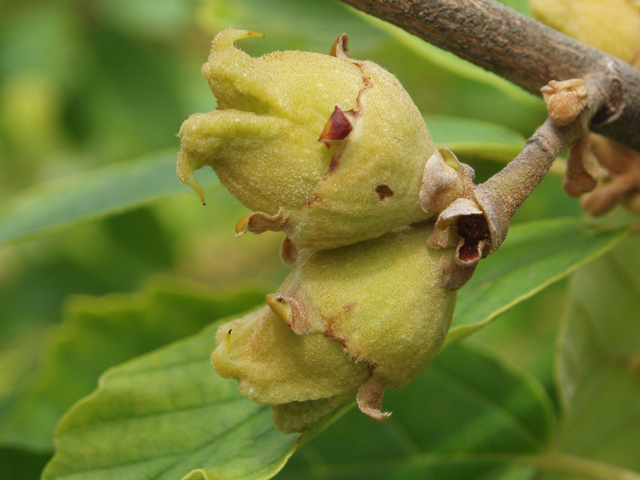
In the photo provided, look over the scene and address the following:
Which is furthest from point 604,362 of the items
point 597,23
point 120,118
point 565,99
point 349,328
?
point 120,118

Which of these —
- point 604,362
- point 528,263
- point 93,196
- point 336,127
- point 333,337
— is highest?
point 336,127

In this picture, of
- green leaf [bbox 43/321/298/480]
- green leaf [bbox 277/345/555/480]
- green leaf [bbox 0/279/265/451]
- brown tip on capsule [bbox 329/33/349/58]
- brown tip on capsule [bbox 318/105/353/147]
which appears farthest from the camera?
green leaf [bbox 0/279/265/451]

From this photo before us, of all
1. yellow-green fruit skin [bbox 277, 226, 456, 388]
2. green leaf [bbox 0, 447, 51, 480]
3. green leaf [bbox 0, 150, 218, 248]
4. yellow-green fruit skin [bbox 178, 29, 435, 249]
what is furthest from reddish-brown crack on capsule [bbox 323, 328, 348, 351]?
green leaf [bbox 0, 447, 51, 480]

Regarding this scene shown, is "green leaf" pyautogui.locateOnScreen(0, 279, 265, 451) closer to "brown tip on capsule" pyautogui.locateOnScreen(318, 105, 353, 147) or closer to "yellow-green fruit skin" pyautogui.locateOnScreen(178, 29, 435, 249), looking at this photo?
"yellow-green fruit skin" pyautogui.locateOnScreen(178, 29, 435, 249)

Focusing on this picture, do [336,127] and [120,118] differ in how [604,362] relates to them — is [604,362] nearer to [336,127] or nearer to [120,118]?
[336,127]

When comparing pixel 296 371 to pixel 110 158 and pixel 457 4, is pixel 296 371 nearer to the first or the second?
pixel 457 4

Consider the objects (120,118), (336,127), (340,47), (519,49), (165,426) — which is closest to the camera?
(336,127)
